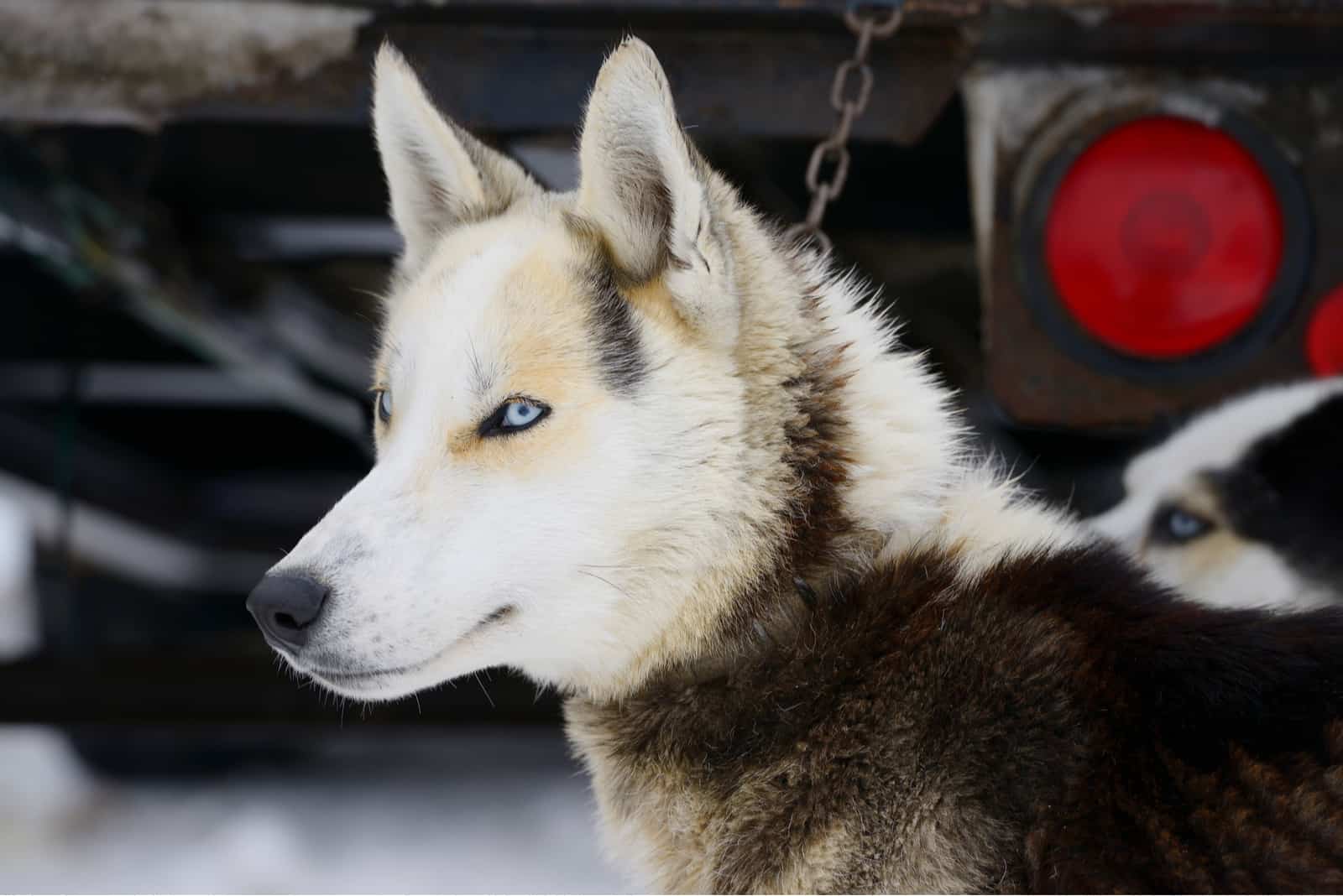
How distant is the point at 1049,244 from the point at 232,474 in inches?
152

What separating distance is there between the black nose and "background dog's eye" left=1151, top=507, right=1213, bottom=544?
1.92m

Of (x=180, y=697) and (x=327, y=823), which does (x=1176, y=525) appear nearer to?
(x=180, y=697)

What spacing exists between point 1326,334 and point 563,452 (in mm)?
1496

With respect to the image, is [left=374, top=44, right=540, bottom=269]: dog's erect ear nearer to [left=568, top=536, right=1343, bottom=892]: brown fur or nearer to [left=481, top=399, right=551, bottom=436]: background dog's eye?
[left=481, top=399, right=551, bottom=436]: background dog's eye

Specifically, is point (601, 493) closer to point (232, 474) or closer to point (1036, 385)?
point (1036, 385)

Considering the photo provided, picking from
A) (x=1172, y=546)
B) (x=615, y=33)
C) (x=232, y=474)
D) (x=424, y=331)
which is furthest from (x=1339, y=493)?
(x=232, y=474)

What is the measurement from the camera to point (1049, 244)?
7.42 feet

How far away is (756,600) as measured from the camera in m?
1.66

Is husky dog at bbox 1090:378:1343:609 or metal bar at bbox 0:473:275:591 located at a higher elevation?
husky dog at bbox 1090:378:1343:609

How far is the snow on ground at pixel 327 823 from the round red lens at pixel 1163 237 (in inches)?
66.3

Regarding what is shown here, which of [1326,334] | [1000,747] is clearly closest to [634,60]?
[1000,747]

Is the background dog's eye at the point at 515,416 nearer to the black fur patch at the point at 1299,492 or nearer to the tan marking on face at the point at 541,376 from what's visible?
the tan marking on face at the point at 541,376

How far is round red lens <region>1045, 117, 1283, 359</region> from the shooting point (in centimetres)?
222

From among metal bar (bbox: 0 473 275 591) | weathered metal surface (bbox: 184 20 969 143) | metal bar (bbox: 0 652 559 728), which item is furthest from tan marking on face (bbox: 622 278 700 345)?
metal bar (bbox: 0 473 275 591)
